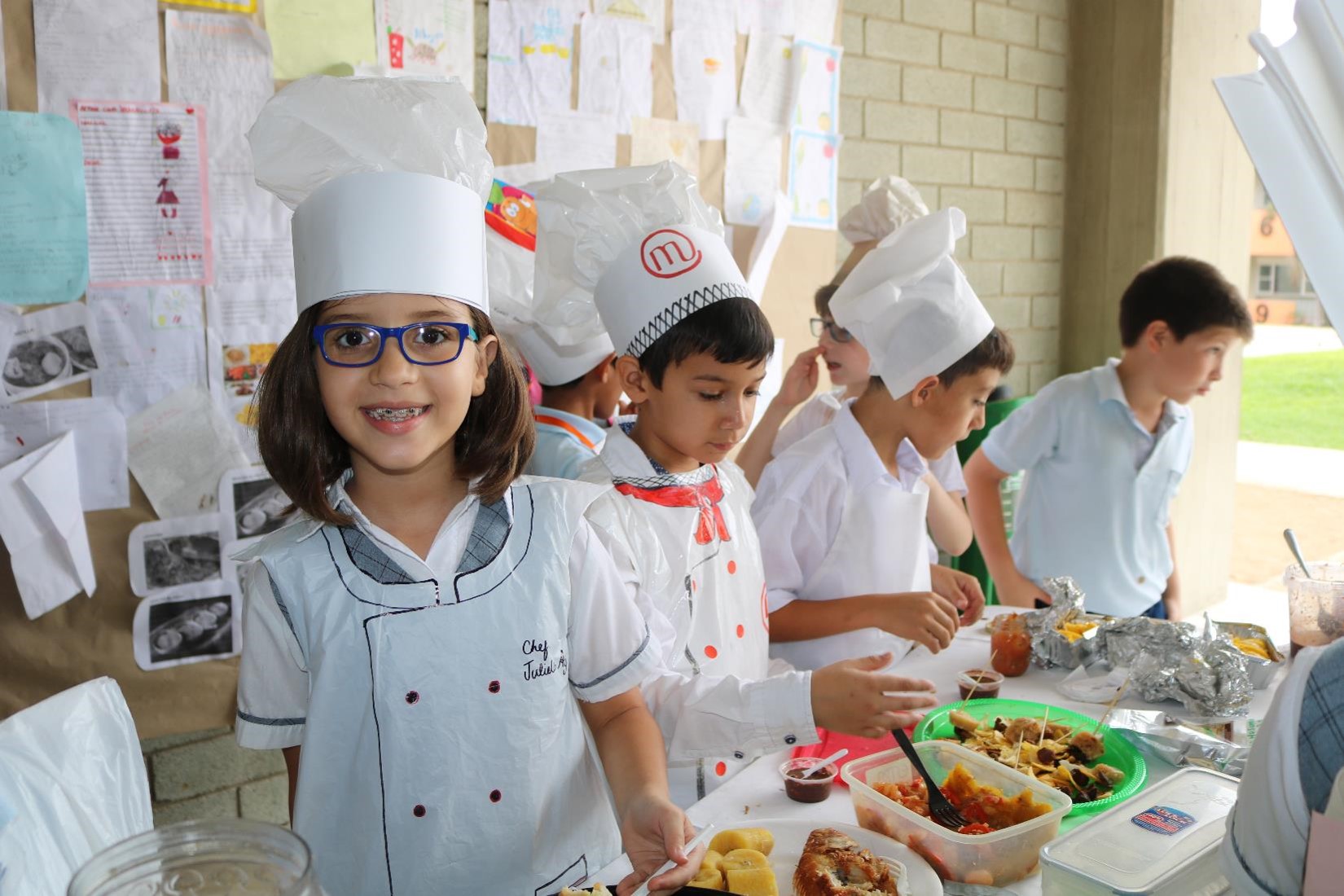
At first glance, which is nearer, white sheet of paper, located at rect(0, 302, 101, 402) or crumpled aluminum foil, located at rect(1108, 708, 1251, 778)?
crumpled aluminum foil, located at rect(1108, 708, 1251, 778)

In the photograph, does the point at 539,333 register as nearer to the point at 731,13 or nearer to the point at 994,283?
the point at 731,13

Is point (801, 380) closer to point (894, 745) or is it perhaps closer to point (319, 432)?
point (894, 745)

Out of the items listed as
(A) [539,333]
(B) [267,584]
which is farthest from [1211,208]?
(B) [267,584]

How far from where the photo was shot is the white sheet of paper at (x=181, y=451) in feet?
7.00

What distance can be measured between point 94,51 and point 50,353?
614 millimetres

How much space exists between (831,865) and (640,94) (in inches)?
95.6

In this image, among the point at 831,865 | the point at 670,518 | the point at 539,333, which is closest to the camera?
the point at 831,865

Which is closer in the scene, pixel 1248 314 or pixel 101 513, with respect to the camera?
pixel 101 513

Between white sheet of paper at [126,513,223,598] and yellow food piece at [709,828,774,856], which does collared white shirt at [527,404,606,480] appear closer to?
white sheet of paper at [126,513,223,598]

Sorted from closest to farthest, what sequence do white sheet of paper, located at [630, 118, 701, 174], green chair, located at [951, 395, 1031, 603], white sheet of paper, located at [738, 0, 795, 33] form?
white sheet of paper, located at [630, 118, 701, 174]
white sheet of paper, located at [738, 0, 795, 33]
green chair, located at [951, 395, 1031, 603]

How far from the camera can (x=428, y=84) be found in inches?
53.1

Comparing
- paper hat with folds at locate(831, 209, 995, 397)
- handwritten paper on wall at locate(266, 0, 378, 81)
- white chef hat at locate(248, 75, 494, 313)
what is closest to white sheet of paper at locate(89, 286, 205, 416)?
handwritten paper on wall at locate(266, 0, 378, 81)

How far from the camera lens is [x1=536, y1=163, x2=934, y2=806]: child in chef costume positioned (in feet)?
5.27

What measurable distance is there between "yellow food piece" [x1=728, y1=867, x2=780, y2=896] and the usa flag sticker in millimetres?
387
